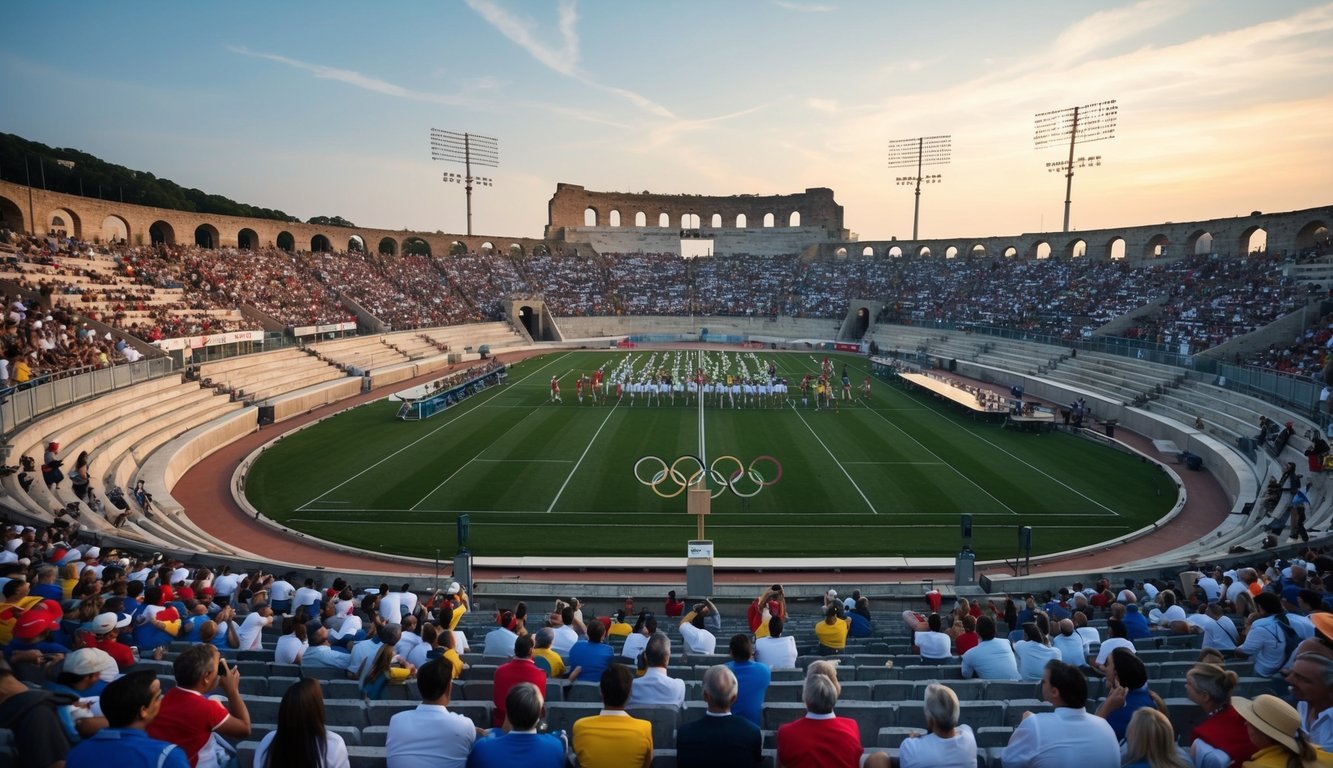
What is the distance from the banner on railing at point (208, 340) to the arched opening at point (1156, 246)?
2237 inches

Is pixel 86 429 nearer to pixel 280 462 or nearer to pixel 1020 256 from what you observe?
pixel 280 462

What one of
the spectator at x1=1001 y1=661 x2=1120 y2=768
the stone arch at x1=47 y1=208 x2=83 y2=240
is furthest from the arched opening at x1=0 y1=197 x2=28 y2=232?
the spectator at x1=1001 y1=661 x2=1120 y2=768

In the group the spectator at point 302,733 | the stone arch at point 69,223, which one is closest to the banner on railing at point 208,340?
the stone arch at point 69,223

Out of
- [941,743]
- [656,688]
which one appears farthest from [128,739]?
[941,743]

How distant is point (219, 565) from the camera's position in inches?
503

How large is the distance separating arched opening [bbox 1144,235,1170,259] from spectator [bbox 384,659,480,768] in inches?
2373

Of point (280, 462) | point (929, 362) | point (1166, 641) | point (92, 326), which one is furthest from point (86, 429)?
point (929, 362)

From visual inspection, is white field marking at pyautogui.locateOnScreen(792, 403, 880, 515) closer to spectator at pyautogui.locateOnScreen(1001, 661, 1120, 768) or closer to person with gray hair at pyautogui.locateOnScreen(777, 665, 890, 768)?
spectator at pyautogui.locateOnScreen(1001, 661, 1120, 768)

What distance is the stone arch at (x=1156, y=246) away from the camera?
52.1 metres

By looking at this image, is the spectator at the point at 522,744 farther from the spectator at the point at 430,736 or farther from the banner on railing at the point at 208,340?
the banner on railing at the point at 208,340

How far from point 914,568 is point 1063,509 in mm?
6927

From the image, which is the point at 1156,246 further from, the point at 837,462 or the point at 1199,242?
the point at 837,462

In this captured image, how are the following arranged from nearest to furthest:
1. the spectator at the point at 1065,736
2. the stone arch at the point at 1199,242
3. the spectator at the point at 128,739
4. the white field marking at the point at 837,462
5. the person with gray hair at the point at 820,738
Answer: the spectator at the point at 128,739
the spectator at the point at 1065,736
the person with gray hair at the point at 820,738
the white field marking at the point at 837,462
the stone arch at the point at 1199,242

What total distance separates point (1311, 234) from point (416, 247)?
73353 mm
